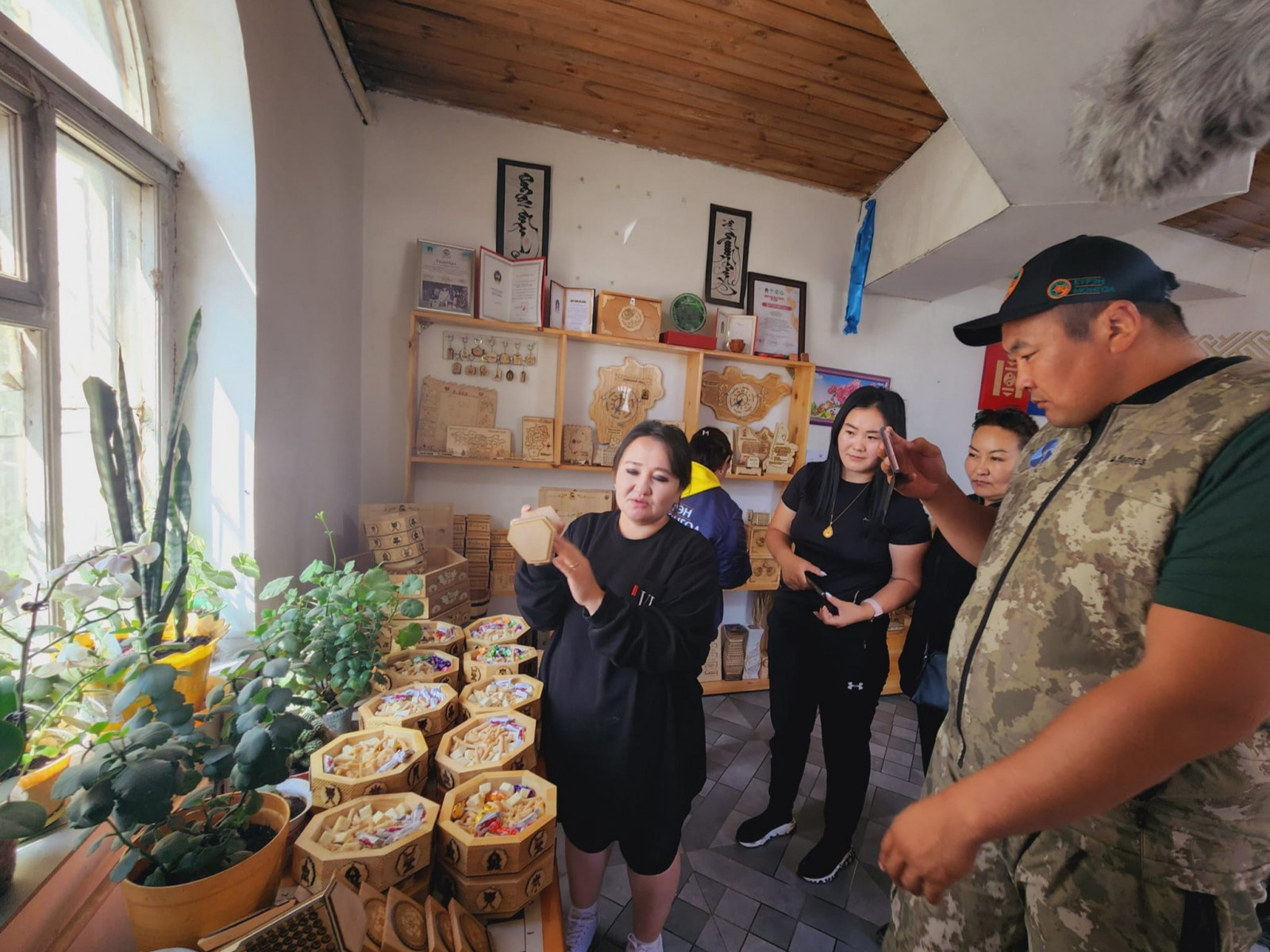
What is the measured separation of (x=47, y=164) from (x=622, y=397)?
2.26 m

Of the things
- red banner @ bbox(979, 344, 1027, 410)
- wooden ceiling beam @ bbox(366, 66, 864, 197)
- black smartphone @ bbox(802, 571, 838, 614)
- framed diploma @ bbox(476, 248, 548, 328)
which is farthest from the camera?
red banner @ bbox(979, 344, 1027, 410)

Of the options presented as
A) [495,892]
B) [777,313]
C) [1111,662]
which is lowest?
[495,892]

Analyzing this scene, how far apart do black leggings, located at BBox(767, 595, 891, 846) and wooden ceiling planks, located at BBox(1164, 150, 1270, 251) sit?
307 centimetres

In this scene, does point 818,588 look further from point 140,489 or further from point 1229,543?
point 140,489

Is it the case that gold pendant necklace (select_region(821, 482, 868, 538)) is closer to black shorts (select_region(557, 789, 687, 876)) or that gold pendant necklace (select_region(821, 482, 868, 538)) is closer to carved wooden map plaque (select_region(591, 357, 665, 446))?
black shorts (select_region(557, 789, 687, 876))

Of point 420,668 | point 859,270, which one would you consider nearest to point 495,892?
point 420,668

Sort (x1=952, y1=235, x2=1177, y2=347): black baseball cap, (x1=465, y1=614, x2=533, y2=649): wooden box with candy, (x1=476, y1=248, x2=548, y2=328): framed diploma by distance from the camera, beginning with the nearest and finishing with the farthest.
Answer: (x1=952, y1=235, x2=1177, y2=347): black baseball cap
(x1=465, y1=614, x2=533, y2=649): wooden box with candy
(x1=476, y1=248, x2=548, y2=328): framed diploma

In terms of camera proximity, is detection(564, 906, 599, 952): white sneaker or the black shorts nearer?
the black shorts

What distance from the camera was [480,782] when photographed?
99 cm

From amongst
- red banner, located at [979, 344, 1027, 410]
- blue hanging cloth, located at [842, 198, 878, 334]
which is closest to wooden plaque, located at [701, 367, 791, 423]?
blue hanging cloth, located at [842, 198, 878, 334]

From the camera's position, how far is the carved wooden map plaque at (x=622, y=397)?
9.80ft

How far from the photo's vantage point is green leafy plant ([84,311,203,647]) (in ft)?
2.99

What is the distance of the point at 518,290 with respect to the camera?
2715 millimetres

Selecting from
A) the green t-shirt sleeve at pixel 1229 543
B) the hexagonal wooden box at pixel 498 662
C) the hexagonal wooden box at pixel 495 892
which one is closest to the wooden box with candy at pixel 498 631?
the hexagonal wooden box at pixel 498 662
